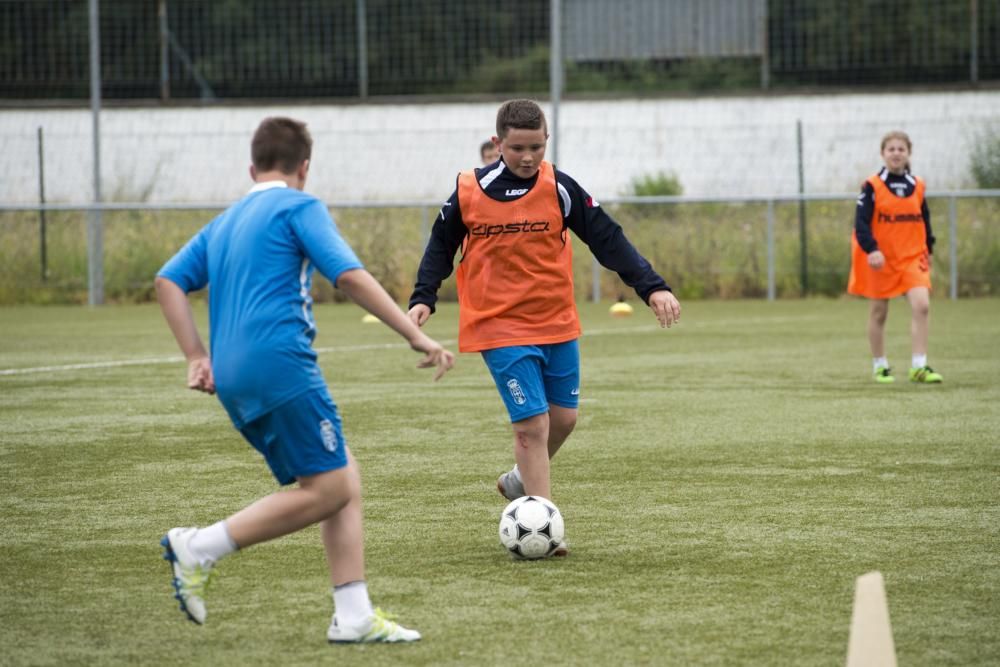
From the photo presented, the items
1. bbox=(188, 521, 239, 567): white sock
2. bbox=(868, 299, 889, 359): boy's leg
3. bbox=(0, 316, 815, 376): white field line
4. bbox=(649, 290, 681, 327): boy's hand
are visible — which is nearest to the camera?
bbox=(188, 521, 239, 567): white sock

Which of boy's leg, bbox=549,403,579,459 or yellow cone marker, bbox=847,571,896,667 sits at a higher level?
boy's leg, bbox=549,403,579,459

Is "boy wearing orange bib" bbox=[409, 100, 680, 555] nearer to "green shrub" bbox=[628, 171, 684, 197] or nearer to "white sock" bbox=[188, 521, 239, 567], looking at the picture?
"white sock" bbox=[188, 521, 239, 567]

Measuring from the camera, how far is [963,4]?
2964cm

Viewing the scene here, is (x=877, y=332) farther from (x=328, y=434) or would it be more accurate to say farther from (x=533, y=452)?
(x=328, y=434)

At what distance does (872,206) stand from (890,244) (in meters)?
0.32

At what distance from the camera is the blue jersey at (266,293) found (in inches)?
166

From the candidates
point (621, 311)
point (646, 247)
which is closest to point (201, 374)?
point (621, 311)

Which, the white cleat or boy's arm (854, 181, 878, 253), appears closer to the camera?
the white cleat

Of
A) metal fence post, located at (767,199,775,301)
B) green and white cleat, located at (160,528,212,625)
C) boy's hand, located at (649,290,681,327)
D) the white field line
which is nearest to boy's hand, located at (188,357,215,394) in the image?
green and white cleat, located at (160,528,212,625)

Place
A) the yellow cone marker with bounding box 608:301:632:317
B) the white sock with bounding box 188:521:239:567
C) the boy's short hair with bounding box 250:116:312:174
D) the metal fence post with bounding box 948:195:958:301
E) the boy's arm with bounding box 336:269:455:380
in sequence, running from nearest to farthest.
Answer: the boy's arm with bounding box 336:269:455:380 < the white sock with bounding box 188:521:239:567 < the boy's short hair with bounding box 250:116:312:174 < the yellow cone marker with bounding box 608:301:632:317 < the metal fence post with bounding box 948:195:958:301

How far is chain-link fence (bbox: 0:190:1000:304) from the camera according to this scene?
21.8 metres

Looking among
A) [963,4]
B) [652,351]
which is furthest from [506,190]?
[963,4]

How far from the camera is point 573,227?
5.98 meters

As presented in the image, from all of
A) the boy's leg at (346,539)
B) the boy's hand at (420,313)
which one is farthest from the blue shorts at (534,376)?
the boy's leg at (346,539)
